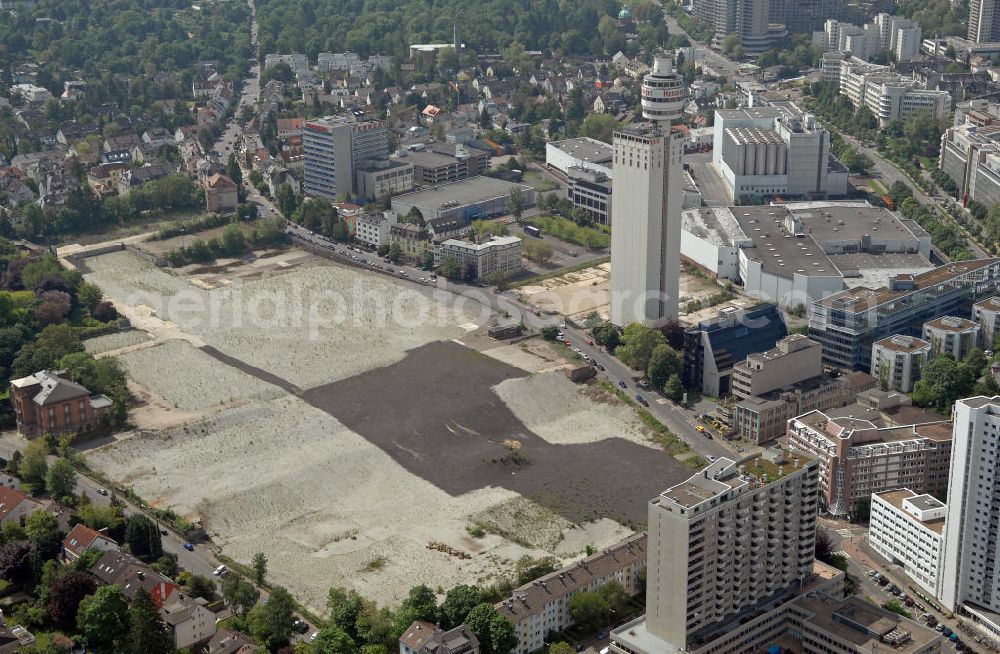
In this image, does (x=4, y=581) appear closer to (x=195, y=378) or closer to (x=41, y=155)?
(x=195, y=378)

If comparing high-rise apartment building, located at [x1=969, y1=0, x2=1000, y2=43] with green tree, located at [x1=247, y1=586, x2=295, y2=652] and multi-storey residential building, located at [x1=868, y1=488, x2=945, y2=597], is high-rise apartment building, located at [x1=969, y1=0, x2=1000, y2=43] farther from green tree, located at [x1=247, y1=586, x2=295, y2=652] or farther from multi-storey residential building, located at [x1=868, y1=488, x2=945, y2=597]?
green tree, located at [x1=247, y1=586, x2=295, y2=652]

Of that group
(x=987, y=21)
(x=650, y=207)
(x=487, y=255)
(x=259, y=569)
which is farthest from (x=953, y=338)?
(x=987, y=21)

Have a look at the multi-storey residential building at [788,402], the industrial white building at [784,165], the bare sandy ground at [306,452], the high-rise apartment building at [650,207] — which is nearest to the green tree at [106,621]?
the bare sandy ground at [306,452]

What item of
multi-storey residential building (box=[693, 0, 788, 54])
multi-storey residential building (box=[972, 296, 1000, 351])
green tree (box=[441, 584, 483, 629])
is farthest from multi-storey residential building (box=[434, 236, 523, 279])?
multi-storey residential building (box=[693, 0, 788, 54])

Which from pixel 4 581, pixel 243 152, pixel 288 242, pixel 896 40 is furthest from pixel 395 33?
pixel 4 581

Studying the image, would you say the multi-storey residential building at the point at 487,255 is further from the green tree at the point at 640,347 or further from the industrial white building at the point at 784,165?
Result: the industrial white building at the point at 784,165

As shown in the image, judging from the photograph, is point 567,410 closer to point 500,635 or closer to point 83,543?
point 500,635
